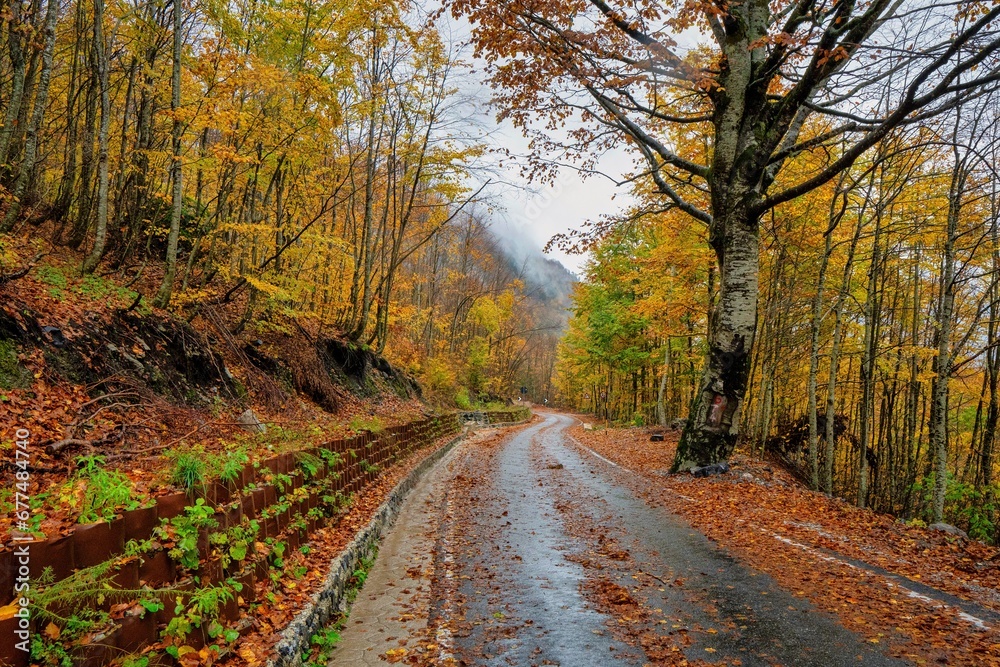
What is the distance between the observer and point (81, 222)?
949 cm

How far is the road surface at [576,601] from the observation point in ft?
12.0

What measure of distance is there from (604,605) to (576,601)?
0.26 metres

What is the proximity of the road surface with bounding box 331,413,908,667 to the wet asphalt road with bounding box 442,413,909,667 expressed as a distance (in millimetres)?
14

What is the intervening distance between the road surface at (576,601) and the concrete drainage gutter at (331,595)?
0.22 meters

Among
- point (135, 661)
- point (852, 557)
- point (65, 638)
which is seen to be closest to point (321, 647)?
point (135, 661)

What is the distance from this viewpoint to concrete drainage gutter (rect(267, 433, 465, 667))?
140 inches

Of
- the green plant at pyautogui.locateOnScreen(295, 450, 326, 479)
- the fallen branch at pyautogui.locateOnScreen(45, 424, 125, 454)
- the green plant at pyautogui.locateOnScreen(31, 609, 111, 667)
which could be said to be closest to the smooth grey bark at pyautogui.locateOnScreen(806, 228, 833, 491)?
the green plant at pyautogui.locateOnScreen(295, 450, 326, 479)

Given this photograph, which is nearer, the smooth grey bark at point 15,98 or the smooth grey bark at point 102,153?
the smooth grey bark at point 15,98

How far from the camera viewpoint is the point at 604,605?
447 cm

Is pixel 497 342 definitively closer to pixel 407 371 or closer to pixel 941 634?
pixel 407 371

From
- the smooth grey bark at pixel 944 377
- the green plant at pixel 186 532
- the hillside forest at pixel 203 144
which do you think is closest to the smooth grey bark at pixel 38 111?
the hillside forest at pixel 203 144

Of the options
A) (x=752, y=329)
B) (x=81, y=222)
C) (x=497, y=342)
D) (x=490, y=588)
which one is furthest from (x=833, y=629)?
(x=497, y=342)

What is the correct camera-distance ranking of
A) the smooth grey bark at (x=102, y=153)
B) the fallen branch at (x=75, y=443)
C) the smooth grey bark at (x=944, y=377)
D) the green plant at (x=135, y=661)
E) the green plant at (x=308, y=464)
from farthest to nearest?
the smooth grey bark at (x=944, y=377), the smooth grey bark at (x=102, y=153), the green plant at (x=308, y=464), the fallen branch at (x=75, y=443), the green plant at (x=135, y=661)

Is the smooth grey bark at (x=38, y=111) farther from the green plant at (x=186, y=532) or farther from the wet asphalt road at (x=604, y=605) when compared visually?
the wet asphalt road at (x=604, y=605)
